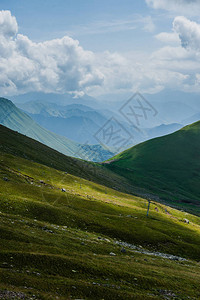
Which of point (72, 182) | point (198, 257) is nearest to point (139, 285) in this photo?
point (198, 257)

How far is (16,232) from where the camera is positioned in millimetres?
32562

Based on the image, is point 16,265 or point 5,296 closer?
point 5,296

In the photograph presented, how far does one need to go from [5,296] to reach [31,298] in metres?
1.90

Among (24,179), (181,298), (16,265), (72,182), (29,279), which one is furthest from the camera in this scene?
(72,182)

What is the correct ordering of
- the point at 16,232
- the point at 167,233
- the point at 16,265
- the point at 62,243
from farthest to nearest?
Answer: the point at 167,233 → the point at 62,243 → the point at 16,232 → the point at 16,265

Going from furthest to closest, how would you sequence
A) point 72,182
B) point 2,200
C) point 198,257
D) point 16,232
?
point 72,182 < point 198,257 < point 2,200 < point 16,232

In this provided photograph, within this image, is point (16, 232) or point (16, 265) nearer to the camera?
point (16, 265)

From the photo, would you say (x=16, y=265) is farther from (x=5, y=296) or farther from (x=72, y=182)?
(x=72, y=182)

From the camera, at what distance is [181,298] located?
27.2 metres

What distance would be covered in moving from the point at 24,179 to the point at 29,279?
2586 inches

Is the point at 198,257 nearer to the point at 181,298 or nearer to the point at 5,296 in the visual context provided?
the point at 181,298

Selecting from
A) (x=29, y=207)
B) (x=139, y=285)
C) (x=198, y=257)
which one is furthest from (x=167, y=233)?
(x=139, y=285)

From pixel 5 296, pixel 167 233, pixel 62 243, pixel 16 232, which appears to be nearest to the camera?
pixel 5 296

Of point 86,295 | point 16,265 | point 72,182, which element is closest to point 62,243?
point 16,265
